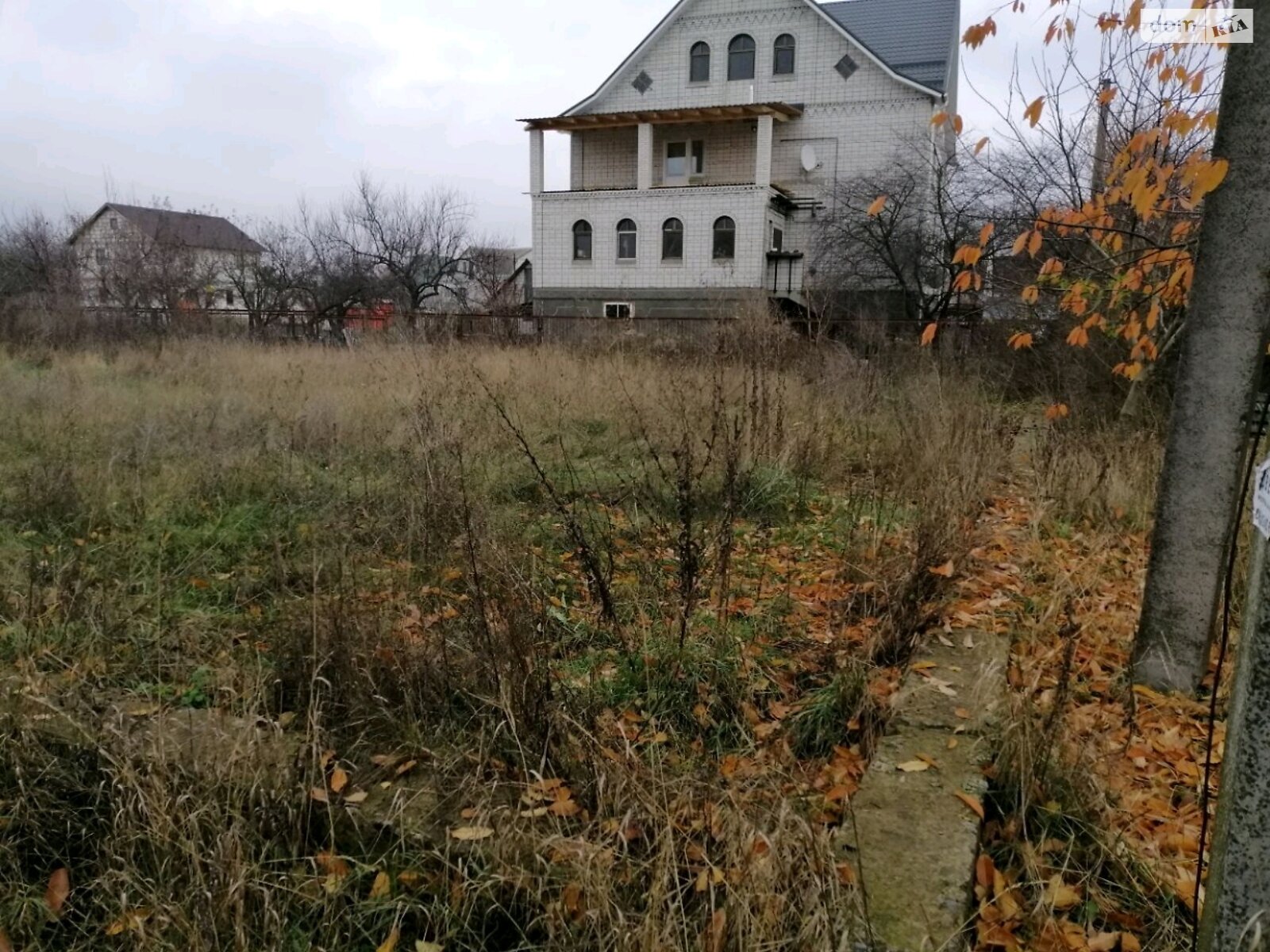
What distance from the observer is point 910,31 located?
27.4 m

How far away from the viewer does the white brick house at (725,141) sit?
25.6 meters

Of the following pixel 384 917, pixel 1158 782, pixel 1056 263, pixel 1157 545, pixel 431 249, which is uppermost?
pixel 431 249

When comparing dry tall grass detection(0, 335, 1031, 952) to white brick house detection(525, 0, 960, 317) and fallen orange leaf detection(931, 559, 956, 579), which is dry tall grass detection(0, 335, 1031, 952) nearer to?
fallen orange leaf detection(931, 559, 956, 579)

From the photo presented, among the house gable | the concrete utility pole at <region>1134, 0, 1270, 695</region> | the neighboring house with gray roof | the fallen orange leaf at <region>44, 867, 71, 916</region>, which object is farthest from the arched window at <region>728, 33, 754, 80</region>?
the fallen orange leaf at <region>44, 867, 71, 916</region>

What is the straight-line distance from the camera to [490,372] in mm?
10953

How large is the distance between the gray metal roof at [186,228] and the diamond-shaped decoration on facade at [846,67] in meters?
20.7

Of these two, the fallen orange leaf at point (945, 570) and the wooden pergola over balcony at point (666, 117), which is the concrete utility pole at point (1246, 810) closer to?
the fallen orange leaf at point (945, 570)

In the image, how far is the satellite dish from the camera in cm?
2634

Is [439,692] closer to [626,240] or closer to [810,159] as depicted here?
[626,240]

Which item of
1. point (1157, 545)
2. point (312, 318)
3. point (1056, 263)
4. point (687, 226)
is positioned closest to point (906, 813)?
point (1157, 545)

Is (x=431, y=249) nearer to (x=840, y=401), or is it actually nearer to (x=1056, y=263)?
(x=840, y=401)

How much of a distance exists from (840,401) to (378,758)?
6543mm

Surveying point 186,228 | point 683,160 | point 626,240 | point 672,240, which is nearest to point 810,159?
point 683,160

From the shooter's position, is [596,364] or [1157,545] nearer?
[1157,545]
